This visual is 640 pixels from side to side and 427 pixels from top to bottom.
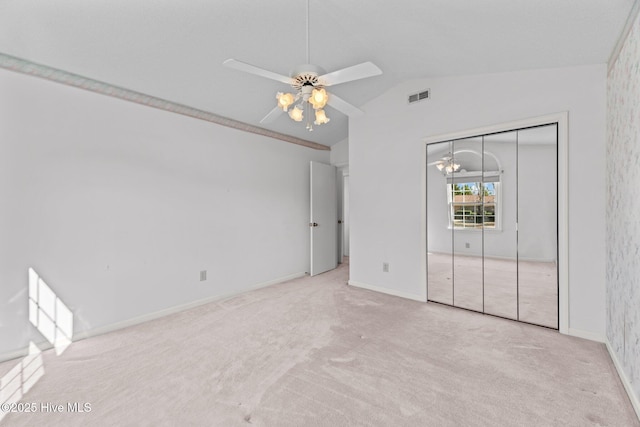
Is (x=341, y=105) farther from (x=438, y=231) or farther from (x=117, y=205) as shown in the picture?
(x=117, y=205)

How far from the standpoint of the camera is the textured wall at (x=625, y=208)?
167cm

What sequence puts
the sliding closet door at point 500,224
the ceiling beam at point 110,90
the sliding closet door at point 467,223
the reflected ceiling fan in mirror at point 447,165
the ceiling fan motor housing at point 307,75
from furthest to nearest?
the reflected ceiling fan in mirror at point 447,165
the sliding closet door at point 467,223
the sliding closet door at point 500,224
the ceiling beam at point 110,90
the ceiling fan motor housing at point 307,75

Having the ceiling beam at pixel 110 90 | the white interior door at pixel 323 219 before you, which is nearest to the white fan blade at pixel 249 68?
the ceiling beam at pixel 110 90

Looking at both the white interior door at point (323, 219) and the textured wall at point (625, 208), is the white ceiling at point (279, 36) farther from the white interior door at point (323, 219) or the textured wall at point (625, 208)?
the white interior door at point (323, 219)

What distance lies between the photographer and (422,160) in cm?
349

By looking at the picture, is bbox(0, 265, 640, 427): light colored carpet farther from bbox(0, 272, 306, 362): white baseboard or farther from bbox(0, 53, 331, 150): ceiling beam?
bbox(0, 53, 331, 150): ceiling beam

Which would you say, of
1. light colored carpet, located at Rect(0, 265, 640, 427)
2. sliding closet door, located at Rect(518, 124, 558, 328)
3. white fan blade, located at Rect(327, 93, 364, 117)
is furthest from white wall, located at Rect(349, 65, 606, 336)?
white fan blade, located at Rect(327, 93, 364, 117)

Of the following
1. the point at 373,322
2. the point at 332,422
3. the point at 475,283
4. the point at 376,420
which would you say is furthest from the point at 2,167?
the point at 475,283

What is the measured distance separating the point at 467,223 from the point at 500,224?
1.12 feet

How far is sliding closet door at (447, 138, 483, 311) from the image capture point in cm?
314

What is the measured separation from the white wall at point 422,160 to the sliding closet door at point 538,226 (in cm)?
15

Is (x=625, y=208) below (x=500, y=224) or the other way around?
the other way around

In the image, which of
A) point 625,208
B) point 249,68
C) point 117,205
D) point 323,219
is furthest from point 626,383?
point 117,205

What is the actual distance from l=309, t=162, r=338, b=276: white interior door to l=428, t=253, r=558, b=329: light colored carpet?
6.49 ft
